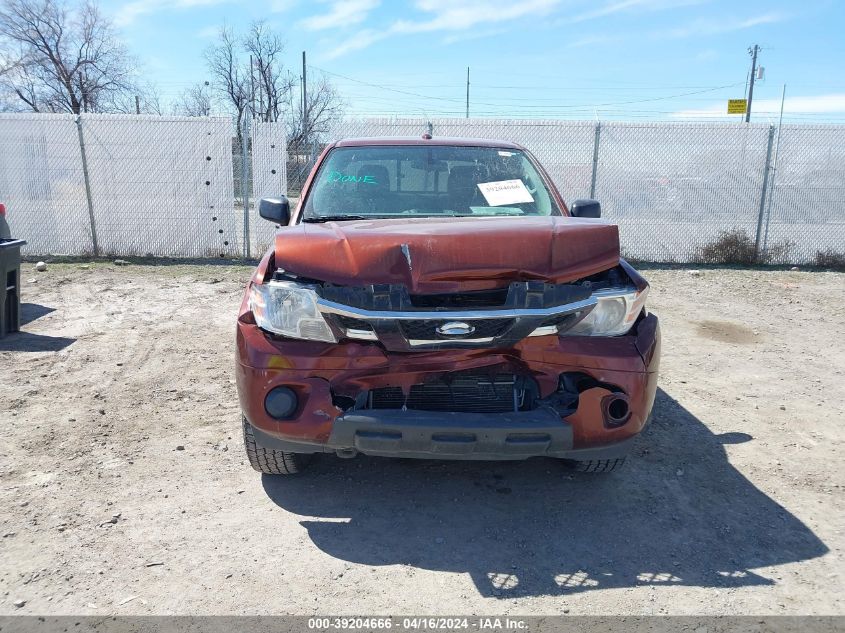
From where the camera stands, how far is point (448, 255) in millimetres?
2811

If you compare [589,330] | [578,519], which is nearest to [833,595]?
[578,519]

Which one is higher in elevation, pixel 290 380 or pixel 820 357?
pixel 290 380

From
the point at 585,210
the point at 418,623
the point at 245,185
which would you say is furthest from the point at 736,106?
the point at 418,623

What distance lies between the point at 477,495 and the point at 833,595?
1593mm

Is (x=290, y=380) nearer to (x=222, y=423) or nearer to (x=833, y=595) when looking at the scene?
(x=222, y=423)

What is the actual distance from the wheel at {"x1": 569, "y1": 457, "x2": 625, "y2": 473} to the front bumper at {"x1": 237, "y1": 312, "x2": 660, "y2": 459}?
1.37ft

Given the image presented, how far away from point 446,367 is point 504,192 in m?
1.68

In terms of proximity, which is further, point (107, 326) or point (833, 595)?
point (107, 326)

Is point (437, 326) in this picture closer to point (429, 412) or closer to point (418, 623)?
point (429, 412)

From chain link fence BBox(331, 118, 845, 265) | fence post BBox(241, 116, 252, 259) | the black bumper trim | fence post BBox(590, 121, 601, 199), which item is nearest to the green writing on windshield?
the black bumper trim

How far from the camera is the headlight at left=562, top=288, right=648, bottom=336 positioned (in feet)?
9.77

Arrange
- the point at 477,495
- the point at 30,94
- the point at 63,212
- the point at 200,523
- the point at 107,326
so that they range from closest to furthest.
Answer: the point at 200,523, the point at 477,495, the point at 107,326, the point at 63,212, the point at 30,94

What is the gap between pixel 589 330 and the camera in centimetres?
300

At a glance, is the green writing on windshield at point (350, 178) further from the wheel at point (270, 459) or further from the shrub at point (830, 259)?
the shrub at point (830, 259)
